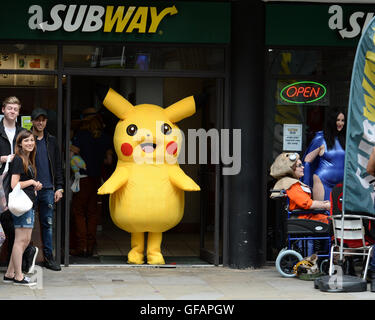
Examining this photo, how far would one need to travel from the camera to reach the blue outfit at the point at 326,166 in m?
11.6

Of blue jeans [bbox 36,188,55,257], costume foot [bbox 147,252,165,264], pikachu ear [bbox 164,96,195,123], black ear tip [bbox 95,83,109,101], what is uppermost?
black ear tip [bbox 95,83,109,101]

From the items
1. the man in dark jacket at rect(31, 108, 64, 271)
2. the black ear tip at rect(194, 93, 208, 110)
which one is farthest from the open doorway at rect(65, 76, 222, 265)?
the man in dark jacket at rect(31, 108, 64, 271)

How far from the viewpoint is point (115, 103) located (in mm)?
11422

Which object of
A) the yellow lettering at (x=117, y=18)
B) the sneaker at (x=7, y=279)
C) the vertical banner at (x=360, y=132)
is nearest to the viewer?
the vertical banner at (x=360, y=132)

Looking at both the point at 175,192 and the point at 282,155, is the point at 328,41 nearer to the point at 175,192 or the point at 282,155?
the point at 282,155

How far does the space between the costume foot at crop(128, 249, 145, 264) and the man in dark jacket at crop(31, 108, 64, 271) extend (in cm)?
101

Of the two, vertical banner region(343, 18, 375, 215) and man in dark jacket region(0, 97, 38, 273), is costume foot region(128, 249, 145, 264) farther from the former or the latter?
vertical banner region(343, 18, 375, 215)

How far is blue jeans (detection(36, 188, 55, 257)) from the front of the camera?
11.0 metres

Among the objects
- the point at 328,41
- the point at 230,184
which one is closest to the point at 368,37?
the point at 328,41

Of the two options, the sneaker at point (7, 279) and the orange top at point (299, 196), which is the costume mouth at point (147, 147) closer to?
the orange top at point (299, 196)

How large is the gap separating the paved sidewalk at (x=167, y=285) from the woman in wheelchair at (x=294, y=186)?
0.88 meters

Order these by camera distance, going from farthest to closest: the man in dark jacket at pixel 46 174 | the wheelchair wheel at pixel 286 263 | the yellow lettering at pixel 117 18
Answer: the yellow lettering at pixel 117 18 < the man in dark jacket at pixel 46 174 < the wheelchair wheel at pixel 286 263

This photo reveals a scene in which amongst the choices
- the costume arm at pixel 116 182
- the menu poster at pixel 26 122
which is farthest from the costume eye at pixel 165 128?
the menu poster at pixel 26 122

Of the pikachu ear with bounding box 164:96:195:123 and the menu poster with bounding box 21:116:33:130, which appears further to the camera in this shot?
the pikachu ear with bounding box 164:96:195:123
